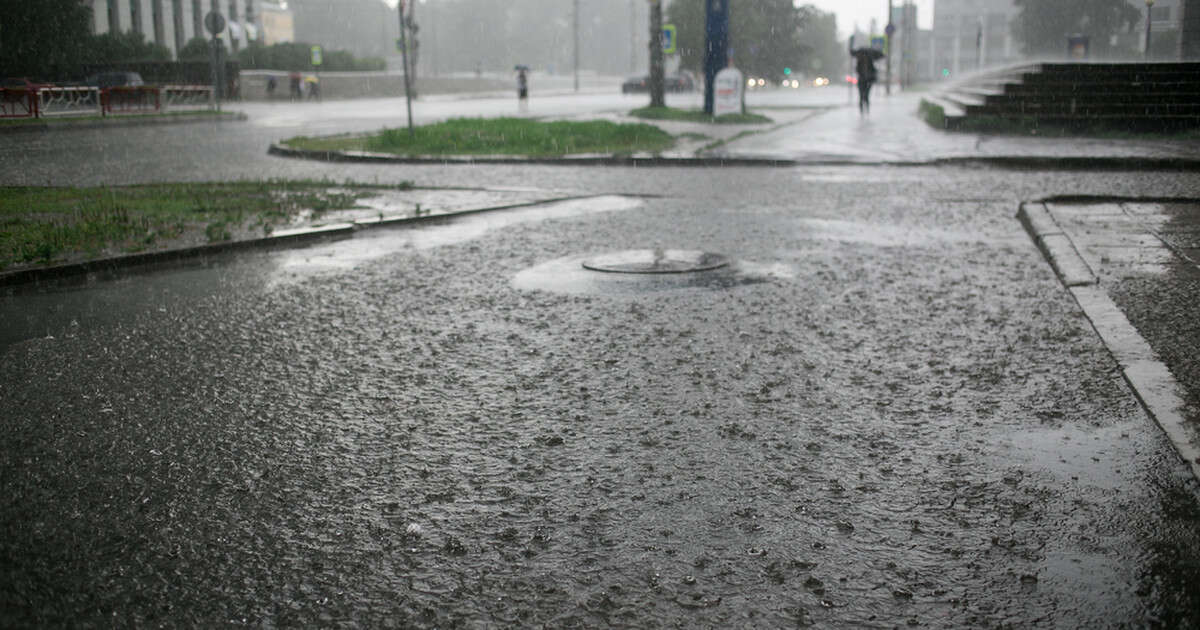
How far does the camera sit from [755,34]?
262 feet

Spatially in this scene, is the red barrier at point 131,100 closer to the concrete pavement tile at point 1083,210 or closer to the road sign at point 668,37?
the road sign at point 668,37

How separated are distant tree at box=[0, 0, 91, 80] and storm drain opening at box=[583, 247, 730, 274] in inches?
1701

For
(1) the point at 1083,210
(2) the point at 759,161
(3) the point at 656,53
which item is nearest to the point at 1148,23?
(3) the point at 656,53

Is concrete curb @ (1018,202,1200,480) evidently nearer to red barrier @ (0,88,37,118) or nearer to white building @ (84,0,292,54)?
red barrier @ (0,88,37,118)

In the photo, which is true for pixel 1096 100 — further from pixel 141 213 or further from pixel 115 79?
pixel 115 79

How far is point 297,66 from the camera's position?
204 feet

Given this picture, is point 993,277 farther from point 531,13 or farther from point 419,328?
point 531,13

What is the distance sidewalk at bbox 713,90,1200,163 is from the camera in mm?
15414

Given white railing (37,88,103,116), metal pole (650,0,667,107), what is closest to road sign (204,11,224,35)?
white railing (37,88,103,116)

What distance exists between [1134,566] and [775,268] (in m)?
4.42

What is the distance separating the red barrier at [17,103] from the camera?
27047 millimetres

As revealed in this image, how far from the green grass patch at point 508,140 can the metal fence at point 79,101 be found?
37.5 ft

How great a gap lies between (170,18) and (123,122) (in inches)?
1851

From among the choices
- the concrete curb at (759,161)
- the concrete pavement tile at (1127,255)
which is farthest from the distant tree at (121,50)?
the concrete pavement tile at (1127,255)
